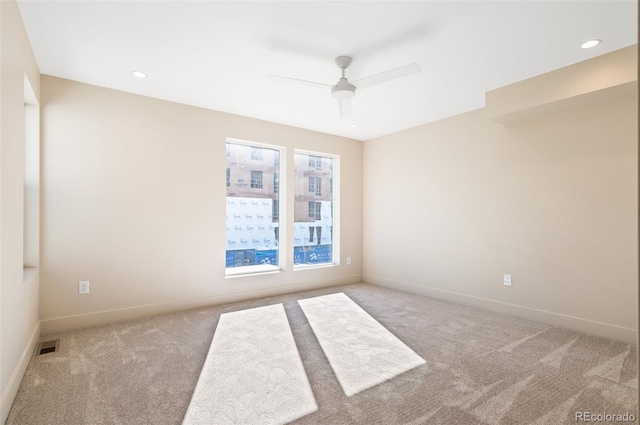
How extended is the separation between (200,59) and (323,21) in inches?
47.8

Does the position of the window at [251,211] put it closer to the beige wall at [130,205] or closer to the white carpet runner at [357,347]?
the beige wall at [130,205]

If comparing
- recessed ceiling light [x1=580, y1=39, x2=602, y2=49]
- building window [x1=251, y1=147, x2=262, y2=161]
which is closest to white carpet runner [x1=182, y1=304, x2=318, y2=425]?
Result: building window [x1=251, y1=147, x2=262, y2=161]

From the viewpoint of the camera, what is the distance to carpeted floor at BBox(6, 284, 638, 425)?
181 cm

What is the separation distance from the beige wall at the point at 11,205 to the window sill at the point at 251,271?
2.12 meters

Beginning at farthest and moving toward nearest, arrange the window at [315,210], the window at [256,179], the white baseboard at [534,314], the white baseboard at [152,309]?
the window at [315,210] < the window at [256,179] < the white baseboard at [152,309] < the white baseboard at [534,314]

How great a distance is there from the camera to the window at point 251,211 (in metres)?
4.28

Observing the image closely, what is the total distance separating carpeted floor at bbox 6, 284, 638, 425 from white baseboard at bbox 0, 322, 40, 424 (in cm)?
5

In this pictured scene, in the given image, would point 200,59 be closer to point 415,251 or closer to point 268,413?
point 268,413

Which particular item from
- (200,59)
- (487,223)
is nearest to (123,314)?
(200,59)

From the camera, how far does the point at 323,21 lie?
2.21 m

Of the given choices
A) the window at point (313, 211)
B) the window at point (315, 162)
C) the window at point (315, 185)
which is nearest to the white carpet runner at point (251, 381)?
the window at point (313, 211)

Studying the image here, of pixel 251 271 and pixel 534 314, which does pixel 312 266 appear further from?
pixel 534 314

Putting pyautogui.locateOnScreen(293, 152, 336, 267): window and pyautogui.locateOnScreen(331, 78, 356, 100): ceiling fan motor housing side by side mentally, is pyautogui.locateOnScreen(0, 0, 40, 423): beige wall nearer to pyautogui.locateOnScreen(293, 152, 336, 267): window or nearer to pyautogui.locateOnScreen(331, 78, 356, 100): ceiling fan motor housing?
pyautogui.locateOnScreen(331, 78, 356, 100): ceiling fan motor housing

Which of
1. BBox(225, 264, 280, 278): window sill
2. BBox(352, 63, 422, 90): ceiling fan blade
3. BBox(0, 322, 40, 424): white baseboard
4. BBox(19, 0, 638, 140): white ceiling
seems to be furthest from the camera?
BBox(225, 264, 280, 278): window sill
